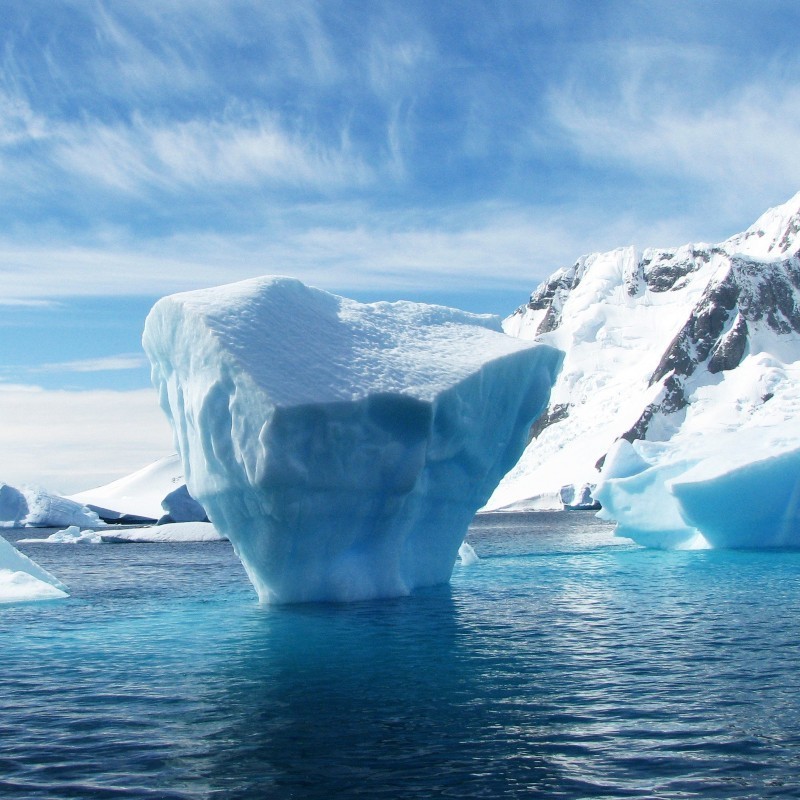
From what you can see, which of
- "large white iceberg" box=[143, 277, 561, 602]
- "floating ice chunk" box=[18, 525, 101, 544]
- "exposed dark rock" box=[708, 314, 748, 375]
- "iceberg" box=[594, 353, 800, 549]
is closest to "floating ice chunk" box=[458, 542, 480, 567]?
"iceberg" box=[594, 353, 800, 549]

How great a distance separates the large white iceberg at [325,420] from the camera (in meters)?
16.2

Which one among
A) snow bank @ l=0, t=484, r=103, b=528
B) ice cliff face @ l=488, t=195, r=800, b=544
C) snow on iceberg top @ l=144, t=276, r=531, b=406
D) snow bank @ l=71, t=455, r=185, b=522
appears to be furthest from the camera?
ice cliff face @ l=488, t=195, r=800, b=544

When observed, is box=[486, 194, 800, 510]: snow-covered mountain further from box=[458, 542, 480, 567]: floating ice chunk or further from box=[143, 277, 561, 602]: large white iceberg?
box=[143, 277, 561, 602]: large white iceberg

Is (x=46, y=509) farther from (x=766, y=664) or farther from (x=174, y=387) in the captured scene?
(x=766, y=664)

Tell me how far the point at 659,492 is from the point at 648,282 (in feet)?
500

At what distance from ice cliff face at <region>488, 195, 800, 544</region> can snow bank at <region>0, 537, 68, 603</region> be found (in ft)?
255

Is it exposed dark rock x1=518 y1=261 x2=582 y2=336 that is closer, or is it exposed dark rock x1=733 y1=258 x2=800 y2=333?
exposed dark rock x1=733 y1=258 x2=800 y2=333

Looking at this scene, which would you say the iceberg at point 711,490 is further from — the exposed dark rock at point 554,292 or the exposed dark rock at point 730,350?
the exposed dark rock at point 554,292

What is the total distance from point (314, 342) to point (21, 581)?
30.1 ft

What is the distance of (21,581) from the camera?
839 inches

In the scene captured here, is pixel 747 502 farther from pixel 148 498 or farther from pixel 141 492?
pixel 141 492

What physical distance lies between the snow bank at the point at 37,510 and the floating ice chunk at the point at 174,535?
59.7 ft

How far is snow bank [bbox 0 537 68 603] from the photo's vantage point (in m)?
20.8

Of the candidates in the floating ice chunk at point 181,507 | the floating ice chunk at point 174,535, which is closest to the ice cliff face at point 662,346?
the floating ice chunk at point 181,507
